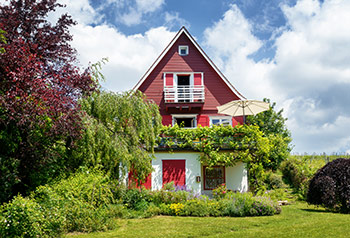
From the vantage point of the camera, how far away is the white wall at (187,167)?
18.3 meters

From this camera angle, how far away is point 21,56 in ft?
32.2

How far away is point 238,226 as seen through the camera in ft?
37.9

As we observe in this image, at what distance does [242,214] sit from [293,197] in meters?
7.42

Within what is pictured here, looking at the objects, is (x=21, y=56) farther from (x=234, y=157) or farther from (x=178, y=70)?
(x=178, y=70)

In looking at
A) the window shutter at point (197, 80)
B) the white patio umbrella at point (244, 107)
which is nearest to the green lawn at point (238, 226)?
the white patio umbrella at point (244, 107)

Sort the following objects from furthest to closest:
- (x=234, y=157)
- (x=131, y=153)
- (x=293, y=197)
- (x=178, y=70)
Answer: (x=178, y=70), (x=293, y=197), (x=234, y=157), (x=131, y=153)

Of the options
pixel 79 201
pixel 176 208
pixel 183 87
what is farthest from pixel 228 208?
pixel 183 87

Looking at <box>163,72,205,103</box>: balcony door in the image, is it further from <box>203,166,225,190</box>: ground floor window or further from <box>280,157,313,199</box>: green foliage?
<box>280,157,313,199</box>: green foliage

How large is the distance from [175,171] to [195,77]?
26.4 feet

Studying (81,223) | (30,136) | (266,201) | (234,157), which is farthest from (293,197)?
(30,136)

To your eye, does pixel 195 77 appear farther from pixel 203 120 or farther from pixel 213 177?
pixel 213 177

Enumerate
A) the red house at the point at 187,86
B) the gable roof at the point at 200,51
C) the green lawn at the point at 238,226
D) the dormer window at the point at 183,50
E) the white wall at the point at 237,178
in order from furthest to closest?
the dormer window at the point at 183,50 → the gable roof at the point at 200,51 → the red house at the point at 187,86 → the white wall at the point at 237,178 → the green lawn at the point at 238,226

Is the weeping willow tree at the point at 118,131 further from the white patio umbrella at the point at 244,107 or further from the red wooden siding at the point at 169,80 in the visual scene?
the red wooden siding at the point at 169,80

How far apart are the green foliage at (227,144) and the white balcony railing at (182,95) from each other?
185 inches
